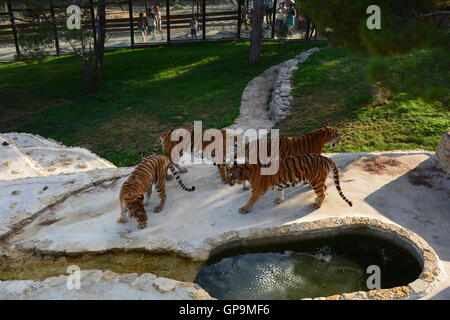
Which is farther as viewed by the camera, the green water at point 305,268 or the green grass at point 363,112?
the green grass at point 363,112

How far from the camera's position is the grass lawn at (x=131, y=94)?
11.8m

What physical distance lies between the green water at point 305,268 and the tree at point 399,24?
3196 millimetres

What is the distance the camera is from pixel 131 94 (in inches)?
575

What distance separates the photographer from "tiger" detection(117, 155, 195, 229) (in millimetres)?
6398

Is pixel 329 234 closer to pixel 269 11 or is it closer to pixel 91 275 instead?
pixel 91 275

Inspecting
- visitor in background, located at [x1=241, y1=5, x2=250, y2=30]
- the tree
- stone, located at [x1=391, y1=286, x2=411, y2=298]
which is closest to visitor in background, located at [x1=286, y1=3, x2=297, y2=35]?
visitor in background, located at [x1=241, y1=5, x2=250, y2=30]

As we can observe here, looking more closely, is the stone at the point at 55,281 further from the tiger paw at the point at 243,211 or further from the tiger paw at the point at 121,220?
the tiger paw at the point at 243,211

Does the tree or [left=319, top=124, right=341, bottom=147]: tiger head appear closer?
the tree

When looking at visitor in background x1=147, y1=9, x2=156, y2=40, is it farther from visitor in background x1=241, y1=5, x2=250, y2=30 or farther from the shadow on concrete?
the shadow on concrete

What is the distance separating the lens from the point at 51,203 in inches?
284

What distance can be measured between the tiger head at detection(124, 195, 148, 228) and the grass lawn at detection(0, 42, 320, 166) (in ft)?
11.7

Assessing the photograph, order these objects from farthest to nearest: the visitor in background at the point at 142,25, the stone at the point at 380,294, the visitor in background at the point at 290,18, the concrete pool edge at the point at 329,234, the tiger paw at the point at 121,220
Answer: the visitor in background at the point at 290,18
the visitor in background at the point at 142,25
the tiger paw at the point at 121,220
the concrete pool edge at the point at 329,234
the stone at the point at 380,294

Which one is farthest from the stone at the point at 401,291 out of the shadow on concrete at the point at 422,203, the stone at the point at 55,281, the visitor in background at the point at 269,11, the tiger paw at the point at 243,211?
the visitor in background at the point at 269,11

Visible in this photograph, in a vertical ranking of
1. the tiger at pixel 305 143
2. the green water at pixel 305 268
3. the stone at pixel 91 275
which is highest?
the tiger at pixel 305 143
